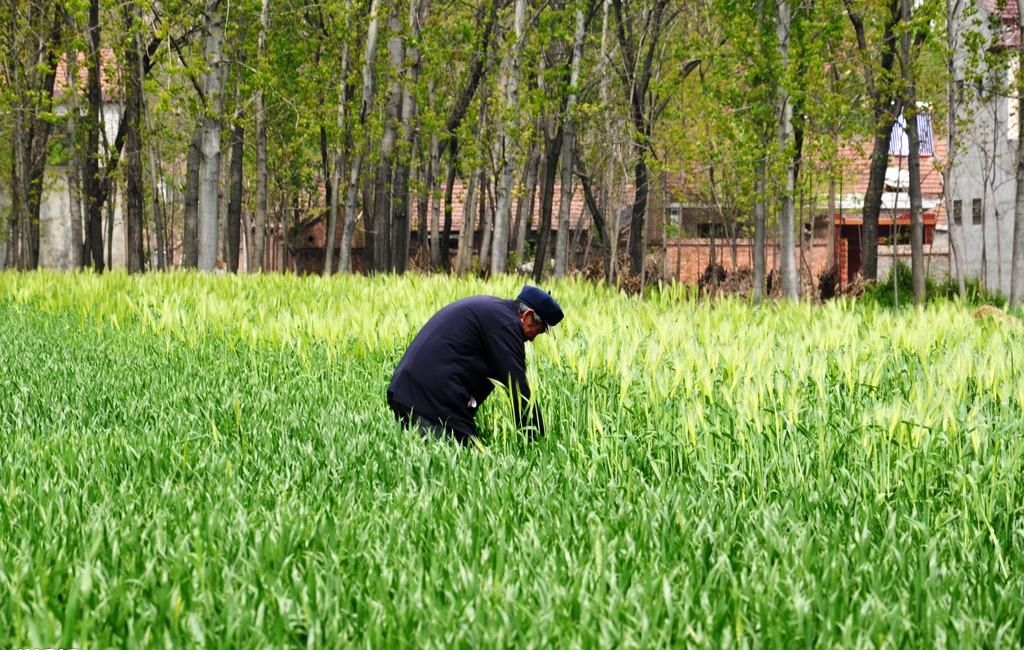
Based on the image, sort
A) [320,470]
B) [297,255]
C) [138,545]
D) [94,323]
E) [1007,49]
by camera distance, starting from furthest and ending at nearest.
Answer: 1. [297,255]
2. [1007,49]
3. [94,323]
4. [320,470]
5. [138,545]

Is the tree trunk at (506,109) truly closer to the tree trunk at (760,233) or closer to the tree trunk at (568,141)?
the tree trunk at (568,141)

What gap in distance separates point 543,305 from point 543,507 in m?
2.25

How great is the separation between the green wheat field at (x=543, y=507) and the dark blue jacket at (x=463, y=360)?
0.85 ft

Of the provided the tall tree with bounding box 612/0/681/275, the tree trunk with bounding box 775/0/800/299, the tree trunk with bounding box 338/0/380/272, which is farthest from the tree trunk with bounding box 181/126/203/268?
the tree trunk with bounding box 775/0/800/299

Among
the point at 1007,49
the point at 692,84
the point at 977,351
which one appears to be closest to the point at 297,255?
the point at 692,84

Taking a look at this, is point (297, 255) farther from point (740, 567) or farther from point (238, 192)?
point (740, 567)

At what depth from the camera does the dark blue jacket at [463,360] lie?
24.2 ft

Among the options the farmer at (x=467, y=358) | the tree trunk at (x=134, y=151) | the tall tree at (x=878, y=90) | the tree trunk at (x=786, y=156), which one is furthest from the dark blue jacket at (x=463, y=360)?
the tree trunk at (x=134, y=151)

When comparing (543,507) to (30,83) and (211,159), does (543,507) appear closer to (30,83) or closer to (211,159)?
(211,159)

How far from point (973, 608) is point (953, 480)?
1.65m

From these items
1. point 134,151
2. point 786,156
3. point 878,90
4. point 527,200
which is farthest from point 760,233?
point 527,200

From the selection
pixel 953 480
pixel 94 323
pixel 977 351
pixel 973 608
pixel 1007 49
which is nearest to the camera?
pixel 973 608

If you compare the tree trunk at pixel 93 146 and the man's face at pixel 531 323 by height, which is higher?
the tree trunk at pixel 93 146

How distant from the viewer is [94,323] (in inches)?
569
